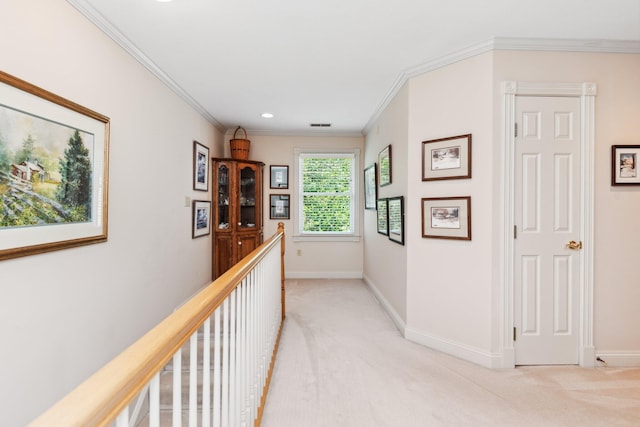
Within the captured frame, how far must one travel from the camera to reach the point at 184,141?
3.85 meters

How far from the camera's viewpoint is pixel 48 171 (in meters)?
1.85

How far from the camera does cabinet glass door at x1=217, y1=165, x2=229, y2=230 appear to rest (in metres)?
4.93

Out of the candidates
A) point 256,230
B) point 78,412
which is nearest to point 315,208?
point 256,230

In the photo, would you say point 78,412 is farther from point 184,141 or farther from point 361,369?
point 184,141

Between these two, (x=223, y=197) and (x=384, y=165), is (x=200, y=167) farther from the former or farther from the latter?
(x=384, y=165)

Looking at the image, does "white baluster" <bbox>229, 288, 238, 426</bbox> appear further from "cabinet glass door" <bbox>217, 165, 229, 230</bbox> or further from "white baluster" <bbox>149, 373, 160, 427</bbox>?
"cabinet glass door" <bbox>217, 165, 229, 230</bbox>

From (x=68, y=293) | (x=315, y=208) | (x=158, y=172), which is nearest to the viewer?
(x=68, y=293)

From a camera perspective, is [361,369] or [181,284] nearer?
[361,369]

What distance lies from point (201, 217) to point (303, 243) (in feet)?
6.56

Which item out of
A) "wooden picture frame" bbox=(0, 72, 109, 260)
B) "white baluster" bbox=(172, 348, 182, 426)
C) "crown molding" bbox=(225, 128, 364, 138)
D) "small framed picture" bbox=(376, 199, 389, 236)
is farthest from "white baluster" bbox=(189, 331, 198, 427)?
"crown molding" bbox=(225, 128, 364, 138)

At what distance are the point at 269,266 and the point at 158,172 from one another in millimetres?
1517

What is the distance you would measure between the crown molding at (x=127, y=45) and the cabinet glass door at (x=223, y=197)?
1.06m

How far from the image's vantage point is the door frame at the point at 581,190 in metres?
2.67

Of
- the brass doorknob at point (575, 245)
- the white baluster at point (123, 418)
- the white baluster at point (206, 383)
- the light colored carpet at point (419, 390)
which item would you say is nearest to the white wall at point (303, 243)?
the light colored carpet at point (419, 390)
